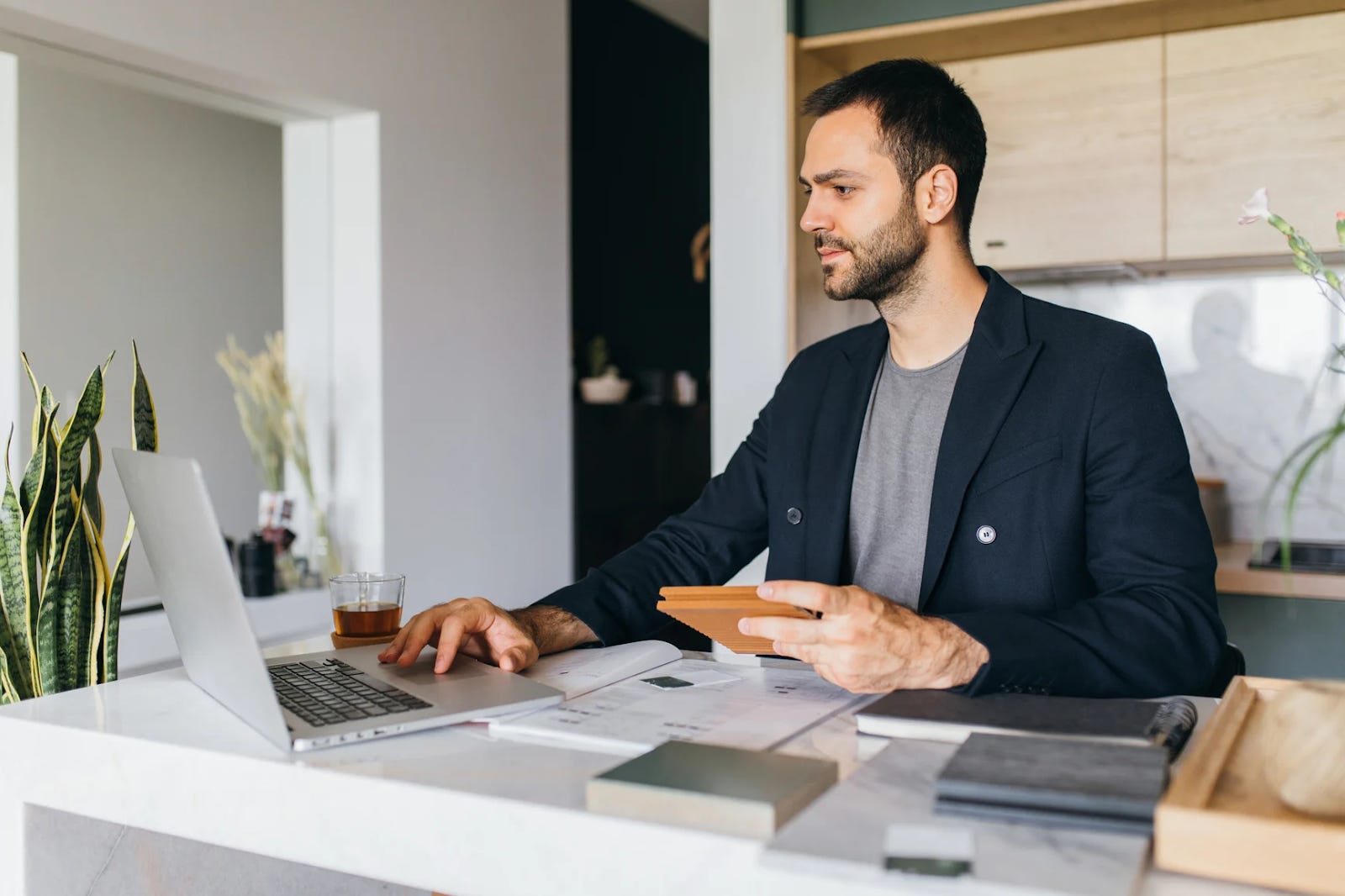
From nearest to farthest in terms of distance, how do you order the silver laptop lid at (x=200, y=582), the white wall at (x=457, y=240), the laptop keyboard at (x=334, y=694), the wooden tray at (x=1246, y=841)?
the wooden tray at (x=1246, y=841) → the silver laptop lid at (x=200, y=582) → the laptop keyboard at (x=334, y=694) → the white wall at (x=457, y=240)

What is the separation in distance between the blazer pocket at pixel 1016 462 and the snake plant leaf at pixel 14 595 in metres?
1.41

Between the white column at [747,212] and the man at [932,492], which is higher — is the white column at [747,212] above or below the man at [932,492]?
above

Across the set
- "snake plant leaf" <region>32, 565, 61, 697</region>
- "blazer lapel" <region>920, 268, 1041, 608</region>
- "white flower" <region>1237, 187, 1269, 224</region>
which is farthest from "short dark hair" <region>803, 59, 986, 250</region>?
"snake plant leaf" <region>32, 565, 61, 697</region>

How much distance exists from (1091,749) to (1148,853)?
0.13 m

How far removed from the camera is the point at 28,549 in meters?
1.75

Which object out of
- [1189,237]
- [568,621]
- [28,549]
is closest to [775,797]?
[568,621]

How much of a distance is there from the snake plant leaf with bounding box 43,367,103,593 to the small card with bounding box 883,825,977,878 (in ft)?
4.67

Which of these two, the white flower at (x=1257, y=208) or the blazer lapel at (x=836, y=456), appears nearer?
the white flower at (x=1257, y=208)

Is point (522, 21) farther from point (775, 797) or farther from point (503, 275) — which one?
point (775, 797)

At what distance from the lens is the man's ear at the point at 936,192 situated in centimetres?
193

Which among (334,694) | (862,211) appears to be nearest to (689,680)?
(334,694)

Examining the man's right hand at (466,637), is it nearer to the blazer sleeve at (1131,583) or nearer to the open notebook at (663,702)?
the open notebook at (663,702)

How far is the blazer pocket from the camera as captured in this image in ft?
5.56

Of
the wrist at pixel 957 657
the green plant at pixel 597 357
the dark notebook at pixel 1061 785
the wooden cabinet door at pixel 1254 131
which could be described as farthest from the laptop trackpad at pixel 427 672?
the green plant at pixel 597 357
